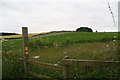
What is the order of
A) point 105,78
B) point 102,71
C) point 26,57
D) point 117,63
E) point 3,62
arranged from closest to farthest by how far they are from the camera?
point 117,63
point 105,78
point 102,71
point 26,57
point 3,62

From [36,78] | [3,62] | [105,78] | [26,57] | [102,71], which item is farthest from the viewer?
[3,62]

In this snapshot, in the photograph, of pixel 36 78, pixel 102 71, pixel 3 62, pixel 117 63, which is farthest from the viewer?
pixel 3 62

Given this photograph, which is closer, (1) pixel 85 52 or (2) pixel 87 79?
(2) pixel 87 79

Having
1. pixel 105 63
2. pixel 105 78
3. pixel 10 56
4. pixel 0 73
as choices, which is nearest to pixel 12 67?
pixel 0 73

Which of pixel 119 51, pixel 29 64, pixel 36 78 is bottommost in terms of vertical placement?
A: pixel 36 78

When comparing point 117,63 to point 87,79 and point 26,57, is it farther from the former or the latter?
point 26,57

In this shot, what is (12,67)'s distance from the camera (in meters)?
6.38

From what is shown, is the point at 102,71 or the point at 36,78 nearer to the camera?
the point at 102,71

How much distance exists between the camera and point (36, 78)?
5957mm

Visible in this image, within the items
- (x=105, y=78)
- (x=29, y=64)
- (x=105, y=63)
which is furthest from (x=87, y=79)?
(x=29, y=64)

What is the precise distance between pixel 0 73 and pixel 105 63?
406cm

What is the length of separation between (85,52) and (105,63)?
337 centimetres

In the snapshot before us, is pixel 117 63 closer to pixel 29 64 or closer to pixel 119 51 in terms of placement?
pixel 119 51

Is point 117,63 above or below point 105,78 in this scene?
above
